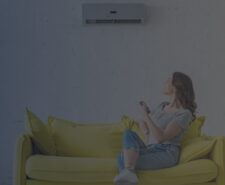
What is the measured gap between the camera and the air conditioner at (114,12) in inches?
153

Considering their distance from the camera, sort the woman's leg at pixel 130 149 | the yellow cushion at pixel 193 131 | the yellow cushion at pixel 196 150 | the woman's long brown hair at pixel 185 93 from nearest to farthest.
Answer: the woman's leg at pixel 130 149, the yellow cushion at pixel 196 150, the woman's long brown hair at pixel 185 93, the yellow cushion at pixel 193 131

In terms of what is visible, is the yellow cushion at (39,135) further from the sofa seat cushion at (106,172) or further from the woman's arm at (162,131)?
the woman's arm at (162,131)

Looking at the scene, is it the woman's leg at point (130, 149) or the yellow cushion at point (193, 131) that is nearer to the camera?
the woman's leg at point (130, 149)

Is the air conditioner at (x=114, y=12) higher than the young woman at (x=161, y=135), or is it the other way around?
the air conditioner at (x=114, y=12)

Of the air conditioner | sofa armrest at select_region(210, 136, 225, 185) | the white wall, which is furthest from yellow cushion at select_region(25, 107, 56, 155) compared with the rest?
the air conditioner

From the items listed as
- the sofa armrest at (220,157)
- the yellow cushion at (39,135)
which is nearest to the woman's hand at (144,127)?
the sofa armrest at (220,157)

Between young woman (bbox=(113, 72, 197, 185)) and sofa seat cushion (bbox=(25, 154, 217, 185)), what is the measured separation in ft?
0.23

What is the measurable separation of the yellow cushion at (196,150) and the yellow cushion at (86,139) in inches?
23.9

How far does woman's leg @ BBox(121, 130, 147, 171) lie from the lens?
260 cm

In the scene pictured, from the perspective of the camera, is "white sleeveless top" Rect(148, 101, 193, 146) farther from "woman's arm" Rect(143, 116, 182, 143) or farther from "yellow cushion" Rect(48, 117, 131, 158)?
"yellow cushion" Rect(48, 117, 131, 158)

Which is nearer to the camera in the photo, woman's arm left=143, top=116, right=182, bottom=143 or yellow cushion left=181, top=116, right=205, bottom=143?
woman's arm left=143, top=116, right=182, bottom=143

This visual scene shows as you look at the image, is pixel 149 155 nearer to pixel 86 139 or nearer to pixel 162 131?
pixel 162 131

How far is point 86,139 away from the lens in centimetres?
313

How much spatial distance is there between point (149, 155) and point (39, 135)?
2.73 ft
